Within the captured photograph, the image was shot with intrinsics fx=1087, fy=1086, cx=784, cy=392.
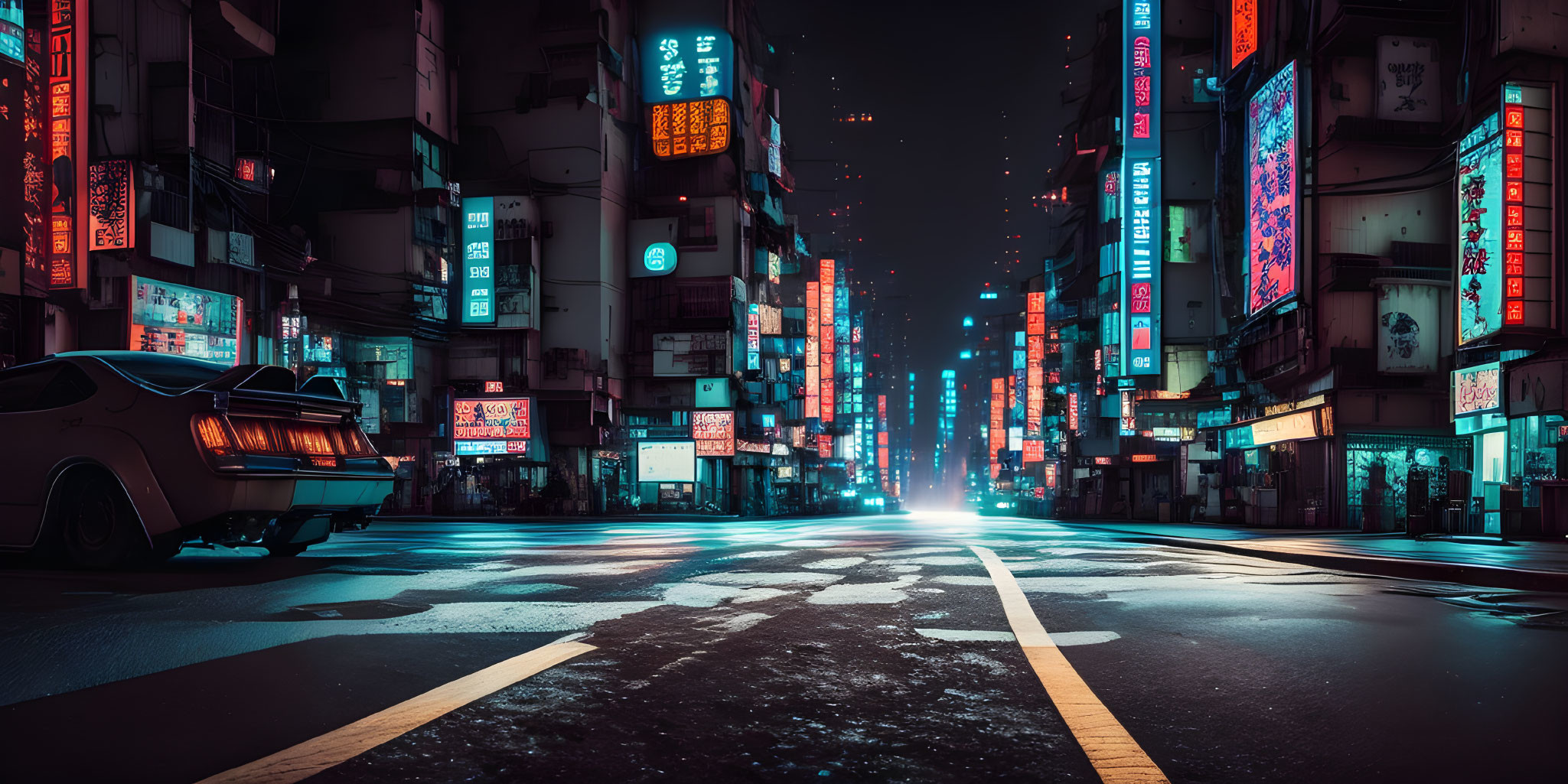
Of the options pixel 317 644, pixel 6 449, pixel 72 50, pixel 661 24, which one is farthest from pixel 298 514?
pixel 661 24

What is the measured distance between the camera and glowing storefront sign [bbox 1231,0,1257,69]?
3456cm

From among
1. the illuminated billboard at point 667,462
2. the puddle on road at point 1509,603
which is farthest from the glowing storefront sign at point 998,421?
the puddle on road at point 1509,603

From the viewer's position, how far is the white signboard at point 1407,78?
30344 mm

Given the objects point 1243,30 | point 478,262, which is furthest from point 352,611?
point 478,262

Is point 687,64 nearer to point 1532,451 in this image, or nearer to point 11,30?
point 11,30

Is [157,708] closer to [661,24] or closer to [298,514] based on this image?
[298,514]

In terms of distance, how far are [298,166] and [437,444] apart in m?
14.3

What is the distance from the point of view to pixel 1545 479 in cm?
2116

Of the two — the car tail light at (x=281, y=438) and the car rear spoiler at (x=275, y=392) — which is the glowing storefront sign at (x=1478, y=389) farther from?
the car rear spoiler at (x=275, y=392)

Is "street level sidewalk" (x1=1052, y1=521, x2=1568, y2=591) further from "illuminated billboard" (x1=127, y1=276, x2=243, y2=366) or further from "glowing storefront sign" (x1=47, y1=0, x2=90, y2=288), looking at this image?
"glowing storefront sign" (x1=47, y1=0, x2=90, y2=288)

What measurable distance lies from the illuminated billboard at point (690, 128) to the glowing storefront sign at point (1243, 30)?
2801cm

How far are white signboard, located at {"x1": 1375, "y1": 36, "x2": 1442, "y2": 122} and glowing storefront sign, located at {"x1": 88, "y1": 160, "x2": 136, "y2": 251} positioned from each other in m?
34.3

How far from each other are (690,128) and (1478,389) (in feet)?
137

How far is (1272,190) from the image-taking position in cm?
3228
